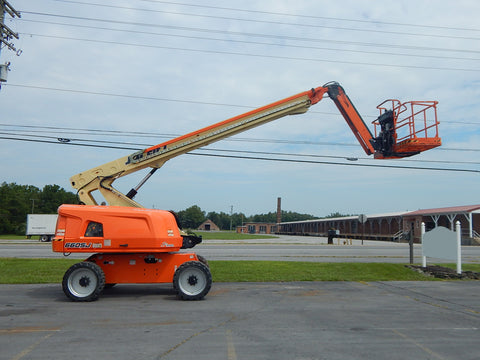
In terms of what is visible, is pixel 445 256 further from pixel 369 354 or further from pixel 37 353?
pixel 37 353

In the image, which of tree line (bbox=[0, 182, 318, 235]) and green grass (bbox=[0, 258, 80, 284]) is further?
tree line (bbox=[0, 182, 318, 235])

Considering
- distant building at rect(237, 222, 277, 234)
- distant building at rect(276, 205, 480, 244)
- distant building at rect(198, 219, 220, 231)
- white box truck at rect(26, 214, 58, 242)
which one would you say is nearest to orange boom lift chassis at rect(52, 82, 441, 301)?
distant building at rect(276, 205, 480, 244)

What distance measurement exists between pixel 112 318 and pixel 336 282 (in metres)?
8.01

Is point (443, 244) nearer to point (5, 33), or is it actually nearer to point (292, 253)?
point (292, 253)

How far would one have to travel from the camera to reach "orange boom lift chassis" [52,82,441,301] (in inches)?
380

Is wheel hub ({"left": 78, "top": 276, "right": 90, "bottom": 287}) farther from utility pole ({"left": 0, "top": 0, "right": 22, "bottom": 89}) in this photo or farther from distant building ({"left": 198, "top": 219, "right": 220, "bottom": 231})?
distant building ({"left": 198, "top": 219, "right": 220, "bottom": 231})

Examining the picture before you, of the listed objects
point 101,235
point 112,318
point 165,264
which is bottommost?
point 112,318

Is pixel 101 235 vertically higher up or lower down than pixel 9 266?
higher up

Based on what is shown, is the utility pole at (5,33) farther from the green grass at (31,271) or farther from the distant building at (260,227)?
the distant building at (260,227)

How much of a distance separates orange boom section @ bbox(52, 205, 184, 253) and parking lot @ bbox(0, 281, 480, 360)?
1.33 meters

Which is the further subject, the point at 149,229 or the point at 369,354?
the point at 149,229

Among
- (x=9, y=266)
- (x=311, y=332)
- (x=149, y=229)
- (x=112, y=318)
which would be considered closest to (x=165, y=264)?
(x=149, y=229)

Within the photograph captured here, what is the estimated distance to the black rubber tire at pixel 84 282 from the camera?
9.66m

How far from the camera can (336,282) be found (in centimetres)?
1349
